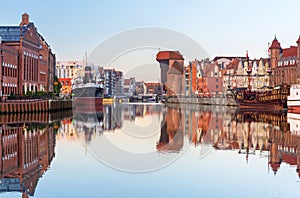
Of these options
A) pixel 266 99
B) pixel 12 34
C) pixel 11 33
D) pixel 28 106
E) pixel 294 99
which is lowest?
pixel 28 106

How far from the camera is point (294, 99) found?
223 feet

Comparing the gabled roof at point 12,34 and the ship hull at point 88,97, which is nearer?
the gabled roof at point 12,34

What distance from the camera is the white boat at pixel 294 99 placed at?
66.9 meters

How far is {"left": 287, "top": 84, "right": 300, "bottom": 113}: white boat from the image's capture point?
219 ft

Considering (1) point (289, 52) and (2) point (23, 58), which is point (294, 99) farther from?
(1) point (289, 52)

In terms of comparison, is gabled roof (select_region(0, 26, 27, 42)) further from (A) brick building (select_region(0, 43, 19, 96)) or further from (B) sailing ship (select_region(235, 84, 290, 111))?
(B) sailing ship (select_region(235, 84, 290, 111))

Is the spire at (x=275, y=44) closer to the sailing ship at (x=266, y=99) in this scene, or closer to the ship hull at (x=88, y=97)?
the sailing ship at (x=266, y=99)

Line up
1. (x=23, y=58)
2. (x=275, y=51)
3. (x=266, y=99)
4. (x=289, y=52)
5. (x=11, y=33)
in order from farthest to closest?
(x=275, y=51), (x=289, y=52), (x=266, y=99), (x=11, y=33), (x=23, y=58)

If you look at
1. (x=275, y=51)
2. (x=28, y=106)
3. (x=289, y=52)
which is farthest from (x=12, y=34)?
(x=275, y=51)

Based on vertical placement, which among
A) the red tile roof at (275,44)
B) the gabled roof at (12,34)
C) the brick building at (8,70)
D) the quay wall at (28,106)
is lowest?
the quay wall at (28,106)

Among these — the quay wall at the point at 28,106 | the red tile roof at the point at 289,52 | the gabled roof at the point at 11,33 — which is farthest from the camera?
the red tile roof at the point at 289,52

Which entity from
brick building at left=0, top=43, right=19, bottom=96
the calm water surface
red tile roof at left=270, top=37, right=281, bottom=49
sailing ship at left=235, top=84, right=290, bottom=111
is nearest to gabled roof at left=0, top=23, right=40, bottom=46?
brick building at left=0, top=43, right=19, bottom=96

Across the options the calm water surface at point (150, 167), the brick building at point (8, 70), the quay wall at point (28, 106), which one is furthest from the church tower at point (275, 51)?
the calm water surface at point (150, 167)

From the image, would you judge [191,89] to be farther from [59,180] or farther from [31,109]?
[59,180]
